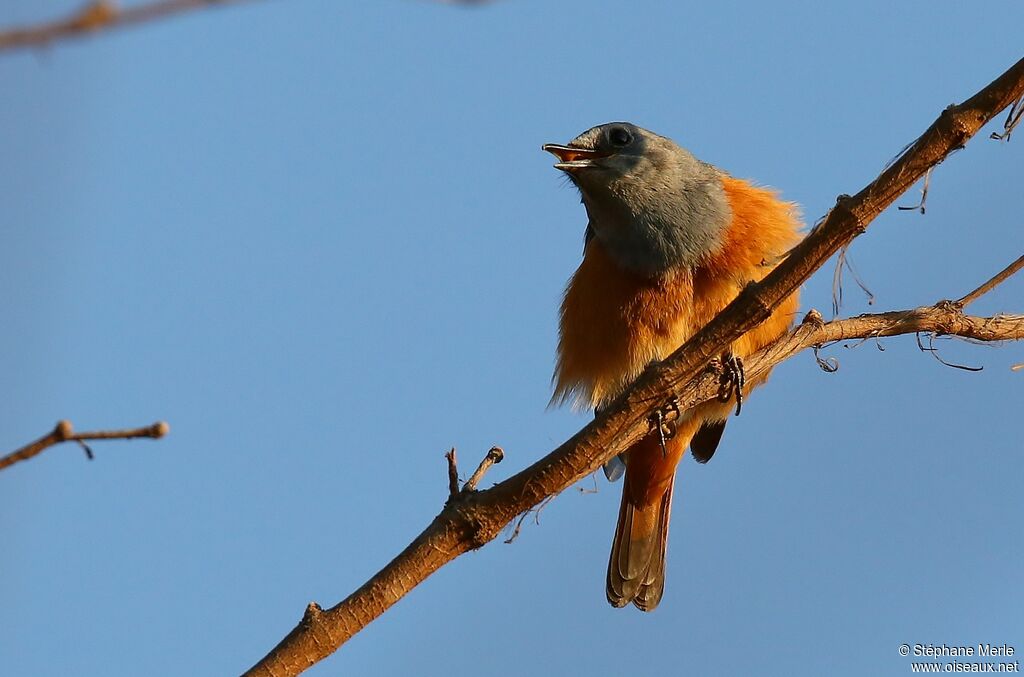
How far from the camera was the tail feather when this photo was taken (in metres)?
6.14

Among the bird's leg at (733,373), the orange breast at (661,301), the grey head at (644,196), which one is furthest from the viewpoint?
the grey head at (644,196)

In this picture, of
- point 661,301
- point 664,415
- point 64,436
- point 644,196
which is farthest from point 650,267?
point 64,436

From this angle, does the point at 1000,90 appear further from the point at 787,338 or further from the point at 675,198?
the point at 675,198

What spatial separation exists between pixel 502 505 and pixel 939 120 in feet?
5.15

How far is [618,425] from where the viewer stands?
3.48m

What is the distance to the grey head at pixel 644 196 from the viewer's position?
5352 mm

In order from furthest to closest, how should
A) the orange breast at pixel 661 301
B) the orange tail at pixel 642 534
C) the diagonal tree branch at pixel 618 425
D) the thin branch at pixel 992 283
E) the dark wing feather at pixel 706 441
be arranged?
the dark wing feather at pixel 706 441, the orange tail at pixel 642 534, the orange breast at pixel 661 301, the thin branch at pixel 992 283, the diagonal tree branch at pixel 618 425

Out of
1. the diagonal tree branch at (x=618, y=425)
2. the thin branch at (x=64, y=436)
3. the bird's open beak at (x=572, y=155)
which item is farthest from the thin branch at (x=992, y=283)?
the thin branch at (x=64, y=436)

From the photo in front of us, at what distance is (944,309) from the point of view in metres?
4.06

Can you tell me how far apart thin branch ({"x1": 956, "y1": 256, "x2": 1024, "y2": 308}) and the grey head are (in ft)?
4.87

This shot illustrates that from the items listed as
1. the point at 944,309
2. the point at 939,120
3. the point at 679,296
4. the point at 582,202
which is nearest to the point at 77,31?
the point at 939,120

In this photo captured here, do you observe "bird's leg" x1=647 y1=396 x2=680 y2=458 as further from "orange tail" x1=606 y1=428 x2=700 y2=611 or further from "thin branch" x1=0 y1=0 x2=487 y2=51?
"thin branch" x1=0 y1=0 x2=487 y2=51

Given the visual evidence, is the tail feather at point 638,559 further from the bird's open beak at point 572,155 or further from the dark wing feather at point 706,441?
the bird's open beak at point 572,155

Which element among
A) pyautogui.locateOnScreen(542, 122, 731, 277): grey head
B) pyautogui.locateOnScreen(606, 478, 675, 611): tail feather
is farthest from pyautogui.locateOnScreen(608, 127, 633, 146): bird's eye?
pyautogui.locateOnScreen(606, 478, 675, 611): tail feather
